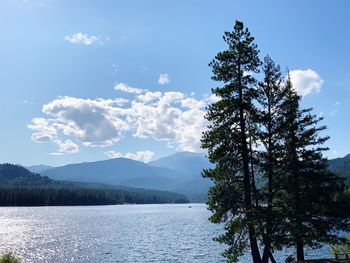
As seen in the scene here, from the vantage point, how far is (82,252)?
7719cm

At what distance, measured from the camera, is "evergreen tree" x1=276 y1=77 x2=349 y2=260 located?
32.1 meters

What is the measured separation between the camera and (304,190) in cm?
3400

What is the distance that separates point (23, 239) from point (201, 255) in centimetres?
5355

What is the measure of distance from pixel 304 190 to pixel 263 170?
4.15 m

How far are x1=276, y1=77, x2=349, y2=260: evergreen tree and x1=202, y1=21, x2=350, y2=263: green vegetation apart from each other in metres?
0.08

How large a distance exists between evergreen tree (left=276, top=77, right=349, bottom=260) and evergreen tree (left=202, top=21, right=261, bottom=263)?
129 inches

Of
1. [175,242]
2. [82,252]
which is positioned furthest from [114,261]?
Answer: [175,242]

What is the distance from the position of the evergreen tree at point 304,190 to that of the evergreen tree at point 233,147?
3268 mm

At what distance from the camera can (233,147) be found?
3206cm

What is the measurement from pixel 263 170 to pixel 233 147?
3727mm

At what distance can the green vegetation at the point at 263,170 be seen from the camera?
31.2 metres

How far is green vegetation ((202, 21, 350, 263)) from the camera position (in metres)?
31.2

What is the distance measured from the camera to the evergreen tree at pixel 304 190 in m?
32.1

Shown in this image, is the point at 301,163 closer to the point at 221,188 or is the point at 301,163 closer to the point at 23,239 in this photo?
the point at 221,188
